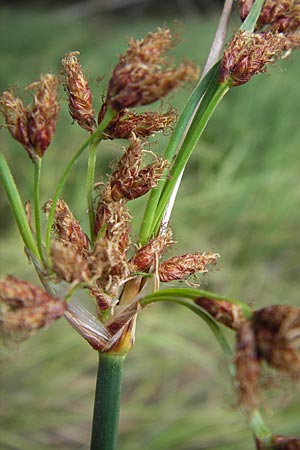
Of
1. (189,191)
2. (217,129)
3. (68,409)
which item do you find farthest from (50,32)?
(68,409)

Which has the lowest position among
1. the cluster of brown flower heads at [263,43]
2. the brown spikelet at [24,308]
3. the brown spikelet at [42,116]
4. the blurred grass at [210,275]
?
the brown spikelet at [24,308]

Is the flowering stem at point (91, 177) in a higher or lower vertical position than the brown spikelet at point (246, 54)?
lower

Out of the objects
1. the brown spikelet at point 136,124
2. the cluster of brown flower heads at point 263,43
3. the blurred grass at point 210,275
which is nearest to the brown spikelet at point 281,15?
the cluster of brown flower heads at point 263,43

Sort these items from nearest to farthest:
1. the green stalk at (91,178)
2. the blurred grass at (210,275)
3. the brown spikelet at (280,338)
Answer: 1. the brown spikelet at (280,338)
2. the green stalk at (91,178)
3. the blurred grass at (210,275)

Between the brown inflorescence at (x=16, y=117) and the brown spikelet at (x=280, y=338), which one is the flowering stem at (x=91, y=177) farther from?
the brown spikelet at (x=280, y=338)

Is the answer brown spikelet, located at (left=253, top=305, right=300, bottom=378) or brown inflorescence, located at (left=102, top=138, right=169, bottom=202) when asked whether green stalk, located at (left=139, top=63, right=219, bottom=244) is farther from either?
brown spikelet, located at (left=253, top=305, right=300, bottom=378)

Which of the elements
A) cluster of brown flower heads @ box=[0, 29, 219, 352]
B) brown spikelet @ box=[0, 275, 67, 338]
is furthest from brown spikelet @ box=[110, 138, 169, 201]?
brown spikelet @ box=[0, 275, 67, 338]

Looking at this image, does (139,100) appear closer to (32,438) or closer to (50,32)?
(32,438)

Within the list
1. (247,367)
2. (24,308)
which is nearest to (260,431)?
(247,367)
